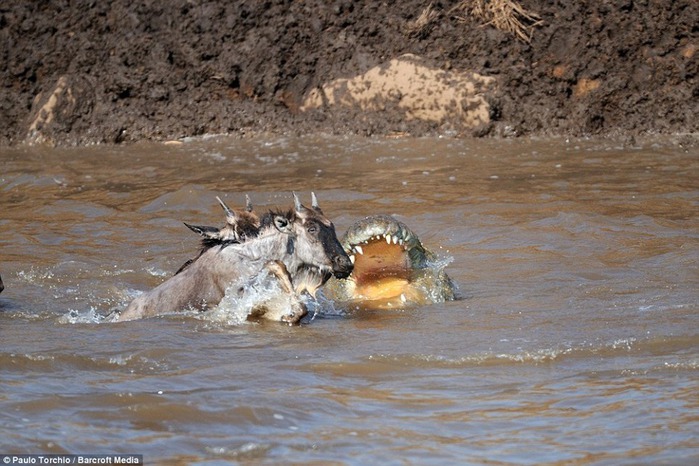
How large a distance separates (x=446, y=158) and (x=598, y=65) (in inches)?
101

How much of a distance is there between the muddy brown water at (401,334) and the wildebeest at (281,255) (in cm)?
23

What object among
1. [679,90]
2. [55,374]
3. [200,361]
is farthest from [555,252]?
[679,90]

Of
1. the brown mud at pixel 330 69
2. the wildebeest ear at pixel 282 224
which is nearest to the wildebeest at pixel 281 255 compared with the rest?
the wildebeest ear at pixel 282 224

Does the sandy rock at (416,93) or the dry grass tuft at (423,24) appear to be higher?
the dry grass tuft at (423,24)

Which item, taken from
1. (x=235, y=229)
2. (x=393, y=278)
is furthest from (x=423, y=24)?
(x=235, y=229)

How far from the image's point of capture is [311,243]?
596 cm

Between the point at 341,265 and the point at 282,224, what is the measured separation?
38cm

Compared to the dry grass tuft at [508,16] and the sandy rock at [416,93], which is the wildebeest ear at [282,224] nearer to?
the sandy rock at [416,93]

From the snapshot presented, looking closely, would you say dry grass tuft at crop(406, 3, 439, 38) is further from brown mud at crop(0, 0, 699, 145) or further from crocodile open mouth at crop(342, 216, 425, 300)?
crocodile open mouth at crop(342, 216, 425, 300)

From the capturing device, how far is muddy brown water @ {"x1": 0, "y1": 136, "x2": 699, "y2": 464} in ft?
13.6

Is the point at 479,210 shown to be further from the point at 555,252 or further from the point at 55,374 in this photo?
the point at 55,374

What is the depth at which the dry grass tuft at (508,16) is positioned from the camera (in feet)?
44.3

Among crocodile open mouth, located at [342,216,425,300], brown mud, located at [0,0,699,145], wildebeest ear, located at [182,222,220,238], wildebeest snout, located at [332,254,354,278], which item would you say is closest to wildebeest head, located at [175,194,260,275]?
wildebeest ear, located at [182,222,220,238]

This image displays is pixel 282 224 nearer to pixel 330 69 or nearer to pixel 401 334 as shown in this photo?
pixel 401 334
